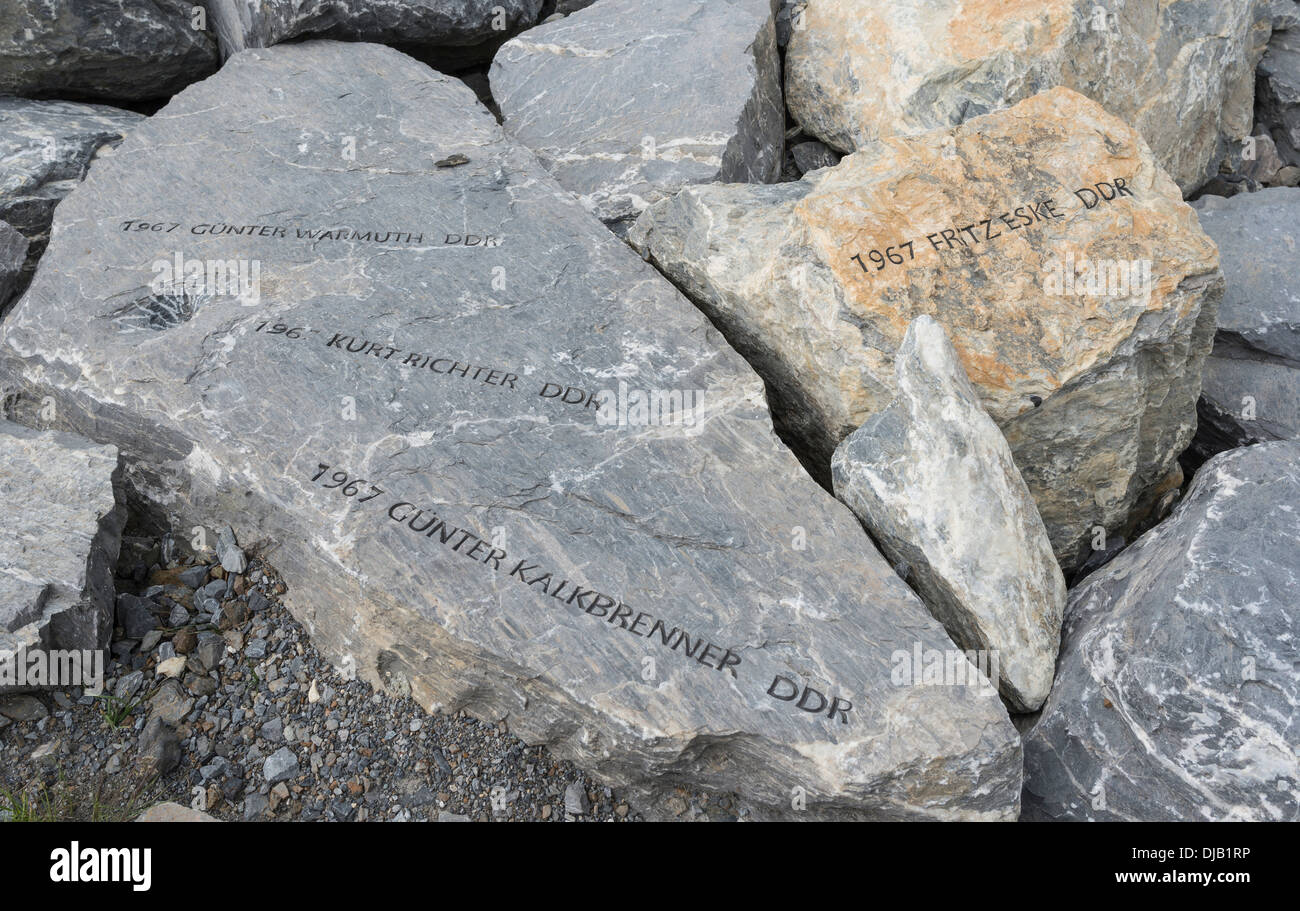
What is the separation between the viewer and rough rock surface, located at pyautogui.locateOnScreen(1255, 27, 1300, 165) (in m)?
5.84

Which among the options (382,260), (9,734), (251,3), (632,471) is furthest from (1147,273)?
(251,3)

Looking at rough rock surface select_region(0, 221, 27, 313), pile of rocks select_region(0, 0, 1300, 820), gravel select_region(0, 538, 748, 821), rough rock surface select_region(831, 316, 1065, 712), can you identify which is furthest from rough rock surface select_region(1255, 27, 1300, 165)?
rough rock surface select_region(0, 221, 27, 313)

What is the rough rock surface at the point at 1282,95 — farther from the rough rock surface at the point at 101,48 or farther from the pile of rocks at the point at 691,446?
the rough rock surface at the point at 101,48

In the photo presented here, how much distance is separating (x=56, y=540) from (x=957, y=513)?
2.76 metres

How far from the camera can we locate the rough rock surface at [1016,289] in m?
3.53

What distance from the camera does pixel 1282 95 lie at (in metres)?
5.84

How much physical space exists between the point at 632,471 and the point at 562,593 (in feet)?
1.72

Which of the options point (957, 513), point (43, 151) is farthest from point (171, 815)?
point (43, 151)

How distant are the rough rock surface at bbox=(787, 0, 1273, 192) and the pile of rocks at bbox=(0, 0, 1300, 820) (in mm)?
29

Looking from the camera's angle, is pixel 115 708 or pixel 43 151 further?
pixel 43 151

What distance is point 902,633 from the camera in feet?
9.85

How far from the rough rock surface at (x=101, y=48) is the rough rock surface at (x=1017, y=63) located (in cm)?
332

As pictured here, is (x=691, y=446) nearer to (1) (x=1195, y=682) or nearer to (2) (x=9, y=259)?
(1) (x=1195, y=682)

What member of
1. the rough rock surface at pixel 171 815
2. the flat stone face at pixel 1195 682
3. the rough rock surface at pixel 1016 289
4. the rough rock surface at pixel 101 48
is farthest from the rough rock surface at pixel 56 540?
the flat stone face at pixel 1195 682
